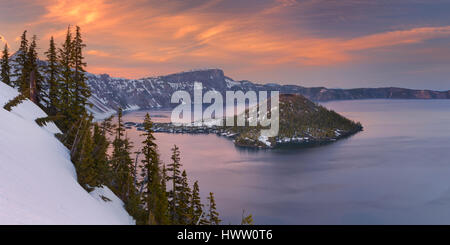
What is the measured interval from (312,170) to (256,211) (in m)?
53.4

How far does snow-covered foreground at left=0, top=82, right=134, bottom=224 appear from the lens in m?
8.81

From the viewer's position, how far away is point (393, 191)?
98188 mm

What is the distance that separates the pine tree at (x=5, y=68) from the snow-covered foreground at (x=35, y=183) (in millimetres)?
32345

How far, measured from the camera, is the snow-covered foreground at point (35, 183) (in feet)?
28.9

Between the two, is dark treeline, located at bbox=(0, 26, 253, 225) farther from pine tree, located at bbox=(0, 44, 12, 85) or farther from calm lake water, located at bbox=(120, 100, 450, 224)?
calm lake water, located at bbox=(120, 100, 450, 224)

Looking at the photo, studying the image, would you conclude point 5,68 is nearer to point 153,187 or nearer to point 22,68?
point 22,68

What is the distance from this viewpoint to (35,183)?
37.2ft

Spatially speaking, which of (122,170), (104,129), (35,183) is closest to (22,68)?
(104,129)

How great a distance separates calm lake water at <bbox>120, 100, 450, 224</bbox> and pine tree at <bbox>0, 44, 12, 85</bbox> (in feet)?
153

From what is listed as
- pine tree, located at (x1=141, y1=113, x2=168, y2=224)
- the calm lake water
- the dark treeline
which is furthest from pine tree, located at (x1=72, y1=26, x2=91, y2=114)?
the calm lake water

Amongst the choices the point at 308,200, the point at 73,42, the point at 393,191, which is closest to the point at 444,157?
the point at 393,191

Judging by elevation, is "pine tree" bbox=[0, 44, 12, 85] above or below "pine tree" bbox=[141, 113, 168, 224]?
above

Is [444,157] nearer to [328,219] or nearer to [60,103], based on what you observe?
[328,219]

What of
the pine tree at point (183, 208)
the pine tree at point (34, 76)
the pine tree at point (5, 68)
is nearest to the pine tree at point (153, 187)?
the pine tree at point (183, 208)
